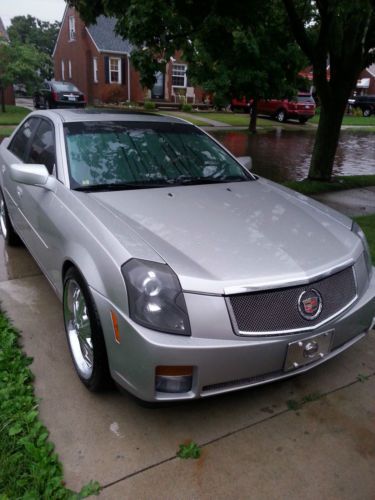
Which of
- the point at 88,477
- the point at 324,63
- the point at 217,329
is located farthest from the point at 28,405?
the point at 324,63

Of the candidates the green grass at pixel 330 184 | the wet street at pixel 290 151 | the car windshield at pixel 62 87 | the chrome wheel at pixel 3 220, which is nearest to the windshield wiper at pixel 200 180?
the chrome wheel at pixel 3 220

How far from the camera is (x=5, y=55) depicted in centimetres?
2055

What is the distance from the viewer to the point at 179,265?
226 centimetres

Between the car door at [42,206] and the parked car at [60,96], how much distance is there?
72.2ft

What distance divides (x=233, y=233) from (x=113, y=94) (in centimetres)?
3026

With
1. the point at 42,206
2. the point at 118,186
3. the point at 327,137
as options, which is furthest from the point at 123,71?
the point at 118,186

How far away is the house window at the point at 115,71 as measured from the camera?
31.1 metres

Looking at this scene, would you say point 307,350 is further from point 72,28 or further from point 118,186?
point 72,28

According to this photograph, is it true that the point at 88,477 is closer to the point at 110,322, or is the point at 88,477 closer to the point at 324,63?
the point at 110,322

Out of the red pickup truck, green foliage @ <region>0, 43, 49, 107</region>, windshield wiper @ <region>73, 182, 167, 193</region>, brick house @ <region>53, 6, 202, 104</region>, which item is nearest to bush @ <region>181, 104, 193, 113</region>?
brick house @ <region>53, 6, 202, 104</region>

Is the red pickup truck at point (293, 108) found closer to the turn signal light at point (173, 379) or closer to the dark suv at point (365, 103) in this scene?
the dark suv at point (365, 103)

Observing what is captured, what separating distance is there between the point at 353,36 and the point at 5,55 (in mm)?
17667

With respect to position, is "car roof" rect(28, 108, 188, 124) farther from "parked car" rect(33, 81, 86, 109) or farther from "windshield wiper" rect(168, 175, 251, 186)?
"parked car" rect(33, 81, 86, 109)

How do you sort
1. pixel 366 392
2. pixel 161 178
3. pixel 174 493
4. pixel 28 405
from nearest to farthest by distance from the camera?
pixel 174 493 → pixel 28 405 → pixel 366 392 → pixel 161 178
